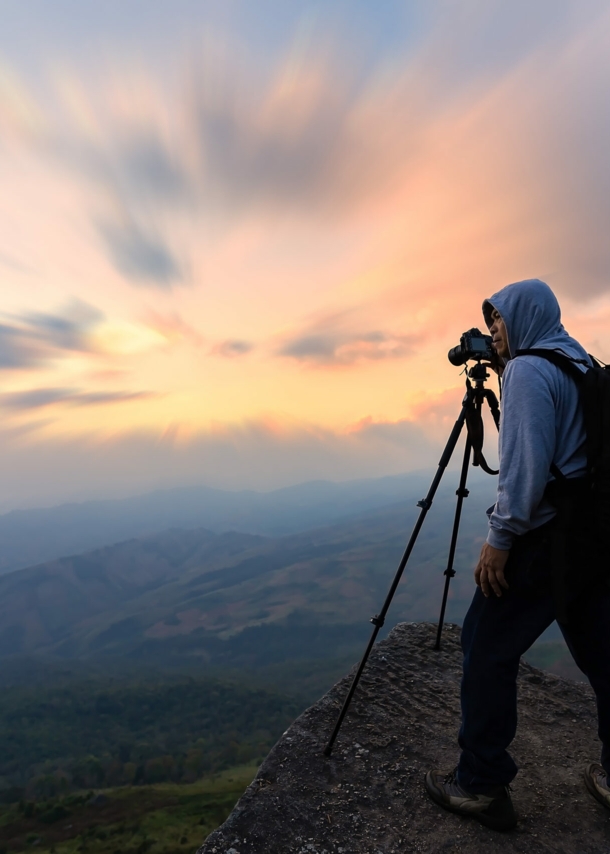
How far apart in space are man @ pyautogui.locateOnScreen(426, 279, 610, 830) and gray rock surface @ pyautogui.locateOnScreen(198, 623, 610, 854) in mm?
231

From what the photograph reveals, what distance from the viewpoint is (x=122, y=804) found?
221ft

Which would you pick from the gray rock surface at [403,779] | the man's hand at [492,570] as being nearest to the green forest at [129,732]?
the gray rock surface at [403,779]

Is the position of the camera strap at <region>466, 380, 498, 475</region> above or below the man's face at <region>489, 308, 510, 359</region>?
below

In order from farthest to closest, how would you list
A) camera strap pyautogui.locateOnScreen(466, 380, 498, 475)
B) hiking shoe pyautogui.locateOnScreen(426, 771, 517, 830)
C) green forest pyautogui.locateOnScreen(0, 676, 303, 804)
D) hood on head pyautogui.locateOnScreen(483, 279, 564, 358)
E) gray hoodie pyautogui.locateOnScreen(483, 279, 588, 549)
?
green forest pyautogui.locateOnScreen(0, 676, 303, 804), camera strap pyautogui.locateOnScreen(466, 380, 498, 475), hiking shoe pyautogui.locateOnScreen(426, 771, 517, 830), hood on head pyautogui.locateOnScreen(483, 279, 564, 358), gray hoodie pyautogui.locateOnScreen(483, 279, 588, 549)

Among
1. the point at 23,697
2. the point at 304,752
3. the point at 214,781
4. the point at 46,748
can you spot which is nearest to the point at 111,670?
the point at 23,697

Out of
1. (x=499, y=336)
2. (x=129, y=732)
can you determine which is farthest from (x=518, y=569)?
(x=129, y=732)

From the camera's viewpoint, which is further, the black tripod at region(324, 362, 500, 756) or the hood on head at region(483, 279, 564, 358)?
the black tripod at region(324, 362, 500, 756)

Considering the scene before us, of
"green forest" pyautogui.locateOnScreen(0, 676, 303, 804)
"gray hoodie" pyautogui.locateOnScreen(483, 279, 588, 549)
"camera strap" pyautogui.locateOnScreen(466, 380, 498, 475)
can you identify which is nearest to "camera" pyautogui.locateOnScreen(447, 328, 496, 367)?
"camera strap" pyautogui.locateOnScreen(466, 380, 498, 475)

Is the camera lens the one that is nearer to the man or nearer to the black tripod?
the black tripod

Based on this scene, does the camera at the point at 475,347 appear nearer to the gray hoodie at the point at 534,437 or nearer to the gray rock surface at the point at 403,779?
the gray hoodie at the point at 534,437

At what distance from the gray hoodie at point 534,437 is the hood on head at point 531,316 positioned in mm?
13

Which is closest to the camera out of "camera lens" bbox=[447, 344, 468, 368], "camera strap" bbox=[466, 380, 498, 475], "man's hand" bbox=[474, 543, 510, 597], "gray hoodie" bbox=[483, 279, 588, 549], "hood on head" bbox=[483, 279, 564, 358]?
"gray hoodie" bbox=[483, 279, 588, 549]

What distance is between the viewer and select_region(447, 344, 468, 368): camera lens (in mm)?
3799

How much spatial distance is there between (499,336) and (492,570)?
169 cm
